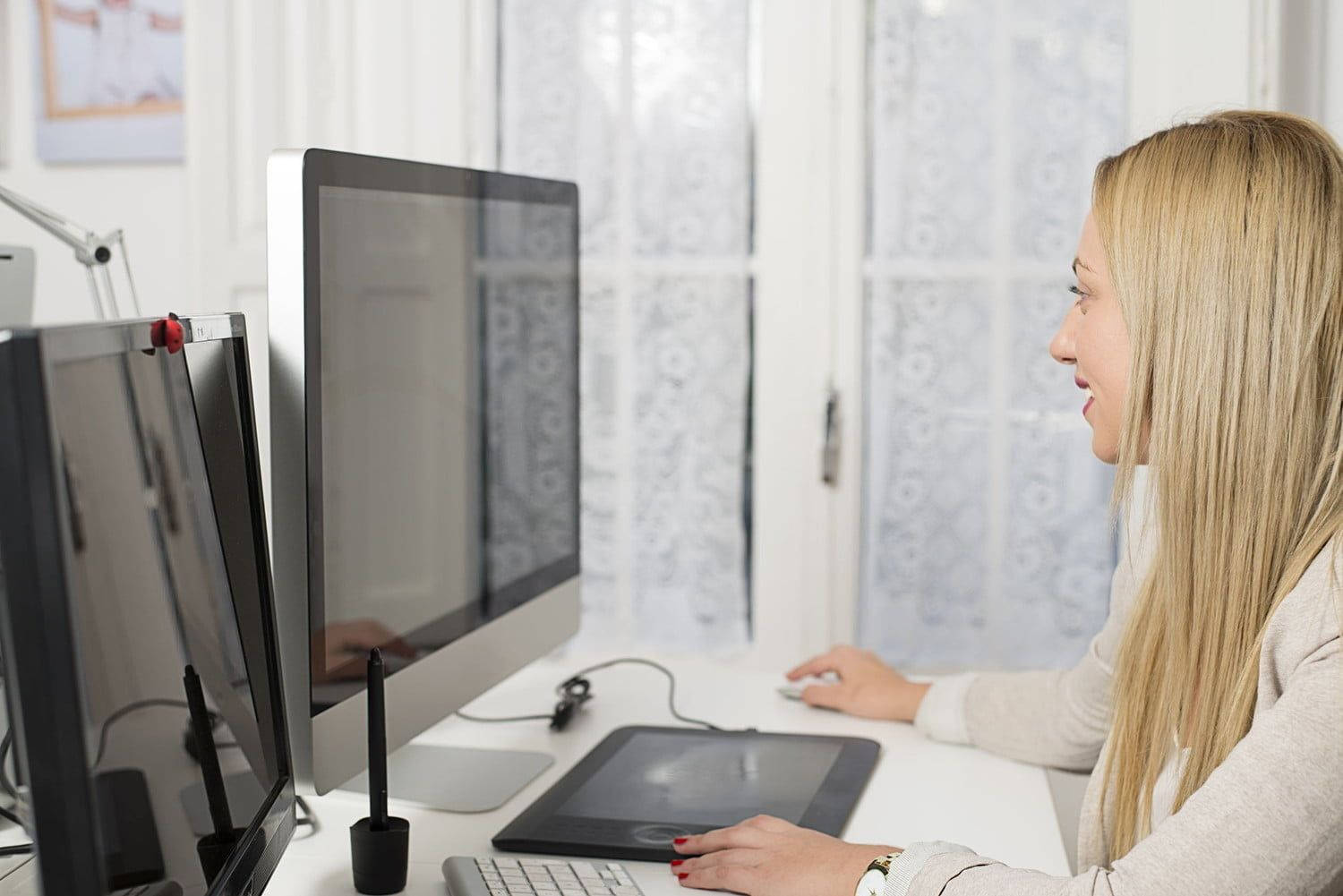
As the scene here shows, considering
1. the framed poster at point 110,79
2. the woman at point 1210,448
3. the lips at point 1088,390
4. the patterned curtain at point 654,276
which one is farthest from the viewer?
the framed poster at point 110,79

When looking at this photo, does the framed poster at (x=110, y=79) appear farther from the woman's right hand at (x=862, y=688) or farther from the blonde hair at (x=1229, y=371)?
the blonde hair at (x=1229, y=371)

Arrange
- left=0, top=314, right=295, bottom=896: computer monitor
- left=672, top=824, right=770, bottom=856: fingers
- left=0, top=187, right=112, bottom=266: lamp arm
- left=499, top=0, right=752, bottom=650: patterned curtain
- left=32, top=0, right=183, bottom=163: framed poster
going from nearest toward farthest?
left=0, top=314, right=295, bottom=896: computer monitor, left=672, top=824, right=770, bottom=856: fingers, left=0, top=187, right=112, bottom=266: lamp arm, left=499, top=0, right=752, bottom=650: patterned curtain, left=32, top=0, right=183, bottom=163: framed poster

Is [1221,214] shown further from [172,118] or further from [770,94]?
[172,118]

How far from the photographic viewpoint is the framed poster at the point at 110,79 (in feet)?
8.63

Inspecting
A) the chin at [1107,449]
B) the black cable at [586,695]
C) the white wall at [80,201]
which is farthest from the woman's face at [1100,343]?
the white wall at [80,201]

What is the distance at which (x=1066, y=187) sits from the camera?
2.17m

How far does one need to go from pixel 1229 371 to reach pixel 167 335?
0.74 m

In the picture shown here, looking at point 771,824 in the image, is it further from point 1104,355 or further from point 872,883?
point 1104,355

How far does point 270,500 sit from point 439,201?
0.35 meters

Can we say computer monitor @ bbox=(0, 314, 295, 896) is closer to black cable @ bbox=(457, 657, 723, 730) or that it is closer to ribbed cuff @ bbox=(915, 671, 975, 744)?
black cable @ bbox=(457, 657, 723, 730)

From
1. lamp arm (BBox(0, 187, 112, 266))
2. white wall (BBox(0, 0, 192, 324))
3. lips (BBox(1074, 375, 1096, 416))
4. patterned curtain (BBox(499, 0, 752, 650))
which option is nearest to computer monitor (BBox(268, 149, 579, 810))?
lamp arm (BBox(0, 187, 112, 266))

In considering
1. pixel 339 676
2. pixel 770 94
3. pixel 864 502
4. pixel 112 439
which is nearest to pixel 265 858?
pixel 339 676

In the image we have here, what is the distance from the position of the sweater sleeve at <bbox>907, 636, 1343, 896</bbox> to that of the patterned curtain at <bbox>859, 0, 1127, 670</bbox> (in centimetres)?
133

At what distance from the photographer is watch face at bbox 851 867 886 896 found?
0.96 meters
